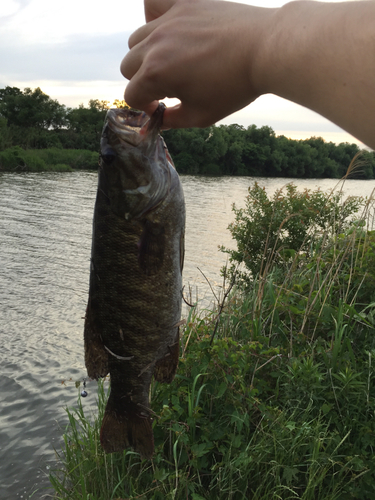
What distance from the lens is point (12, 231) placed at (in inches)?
691

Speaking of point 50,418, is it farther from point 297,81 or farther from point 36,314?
point 297,81

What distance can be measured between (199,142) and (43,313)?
82.8 feet

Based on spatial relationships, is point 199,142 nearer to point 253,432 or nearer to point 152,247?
point 253,432

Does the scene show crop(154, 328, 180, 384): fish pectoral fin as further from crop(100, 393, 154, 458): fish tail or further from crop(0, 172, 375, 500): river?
crop(0, 172, 375, 500): river

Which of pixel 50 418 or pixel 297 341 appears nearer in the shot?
pixel 297 341

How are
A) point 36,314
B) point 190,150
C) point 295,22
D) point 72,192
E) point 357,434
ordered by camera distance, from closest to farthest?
point 295,22
point 357,434
point 36,314
point 72,192
point 190,150

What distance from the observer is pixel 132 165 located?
1.85 metres

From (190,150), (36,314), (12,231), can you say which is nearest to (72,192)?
(12,231)

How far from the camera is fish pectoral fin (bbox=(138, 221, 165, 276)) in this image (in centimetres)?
184

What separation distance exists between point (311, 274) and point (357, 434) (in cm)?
235

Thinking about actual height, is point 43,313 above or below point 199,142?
below

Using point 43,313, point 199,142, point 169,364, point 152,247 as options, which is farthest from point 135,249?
point 199,142

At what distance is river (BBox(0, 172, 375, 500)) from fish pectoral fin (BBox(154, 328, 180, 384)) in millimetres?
3721

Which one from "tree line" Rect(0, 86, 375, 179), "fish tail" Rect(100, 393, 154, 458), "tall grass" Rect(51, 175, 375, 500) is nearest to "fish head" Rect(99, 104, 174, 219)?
"fish tail" Rect(100, 393, 154, 458)
